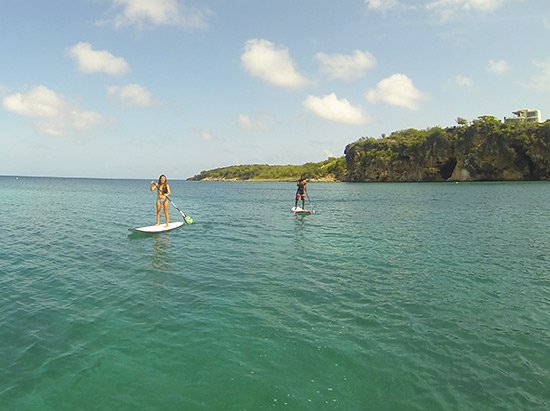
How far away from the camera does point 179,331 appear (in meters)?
8.98

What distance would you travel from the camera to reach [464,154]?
132 meters

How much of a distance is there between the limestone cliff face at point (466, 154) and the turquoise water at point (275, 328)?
120782mm

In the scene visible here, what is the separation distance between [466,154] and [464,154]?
0.66 metres

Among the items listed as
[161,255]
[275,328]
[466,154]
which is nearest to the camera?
[275,328]

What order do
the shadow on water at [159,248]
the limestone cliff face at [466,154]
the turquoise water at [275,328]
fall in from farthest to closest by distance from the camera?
1. the limestone cliff face at [466,154]
2. the shadow on water at [159,248]
3. the turquoise water at [275,328]

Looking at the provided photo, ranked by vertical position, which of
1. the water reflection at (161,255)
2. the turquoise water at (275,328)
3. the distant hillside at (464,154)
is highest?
the distant hillside at (464,154)

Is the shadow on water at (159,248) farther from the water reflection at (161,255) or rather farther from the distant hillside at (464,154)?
the distant hillside at (464,154)

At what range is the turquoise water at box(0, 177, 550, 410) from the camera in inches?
257

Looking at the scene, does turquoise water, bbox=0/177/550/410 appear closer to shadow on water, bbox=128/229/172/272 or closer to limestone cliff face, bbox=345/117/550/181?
shadow on water, bbox=128/229/172/272

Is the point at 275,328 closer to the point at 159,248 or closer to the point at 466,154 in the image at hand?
the point at 159,248

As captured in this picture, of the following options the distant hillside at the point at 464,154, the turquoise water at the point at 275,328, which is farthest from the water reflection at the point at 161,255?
the distant hillside at the point at 464,154

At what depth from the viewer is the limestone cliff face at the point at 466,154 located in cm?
11831

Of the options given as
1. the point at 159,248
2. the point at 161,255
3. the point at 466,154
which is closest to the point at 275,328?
the point at 161,255

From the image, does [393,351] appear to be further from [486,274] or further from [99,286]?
[99,286]
